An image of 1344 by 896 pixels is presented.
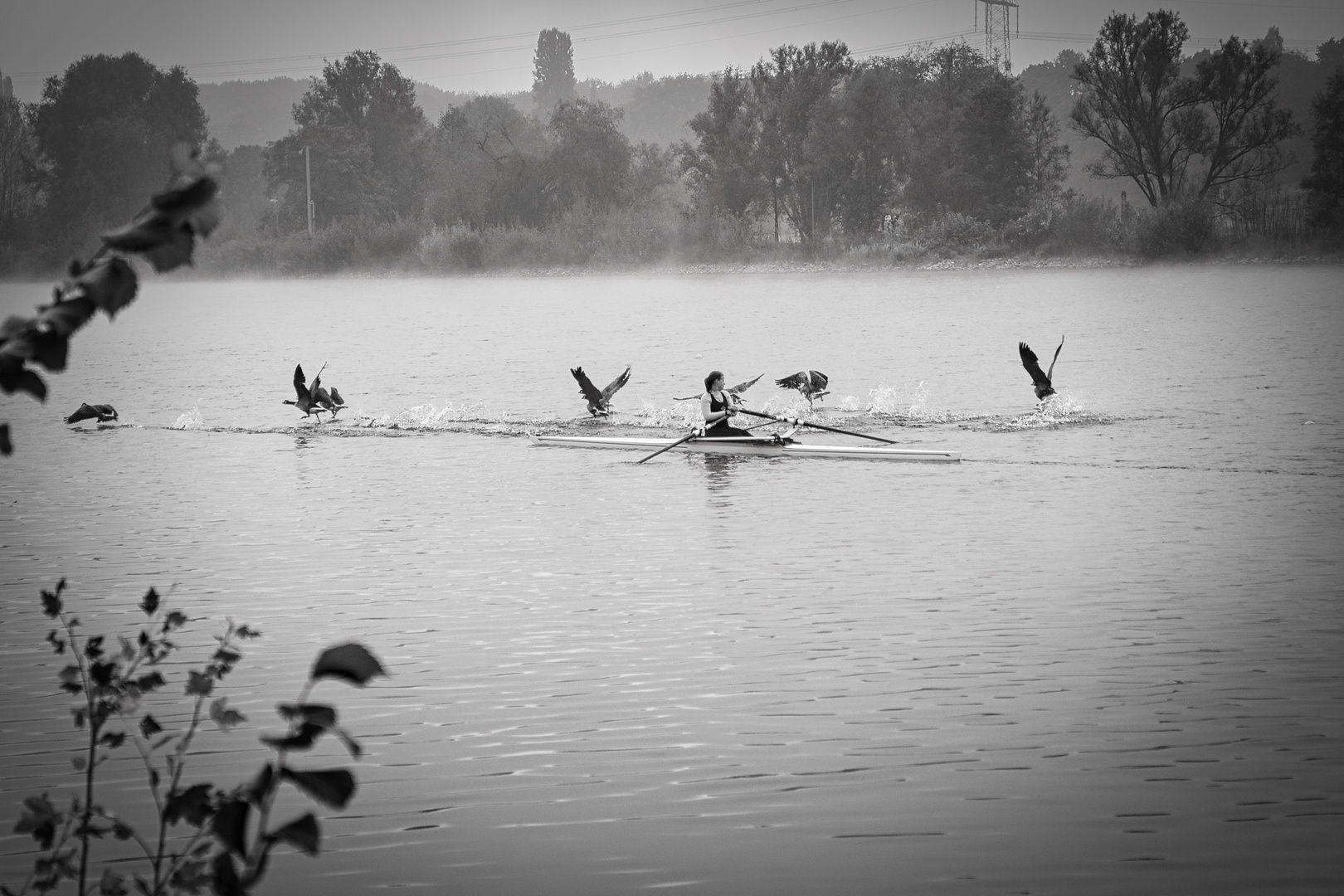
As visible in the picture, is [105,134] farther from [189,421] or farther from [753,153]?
[189,421]

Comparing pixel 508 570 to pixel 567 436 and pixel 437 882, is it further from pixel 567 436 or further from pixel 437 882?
pixel 567 436

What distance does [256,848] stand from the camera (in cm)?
328

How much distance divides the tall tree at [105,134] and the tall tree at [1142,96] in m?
62.0

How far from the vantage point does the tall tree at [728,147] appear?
89000 millimetres

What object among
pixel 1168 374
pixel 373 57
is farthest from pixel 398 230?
pixel 1168 374

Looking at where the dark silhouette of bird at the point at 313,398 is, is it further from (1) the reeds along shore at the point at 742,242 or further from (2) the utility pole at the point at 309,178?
(2) the utility pole at the point at 309,178

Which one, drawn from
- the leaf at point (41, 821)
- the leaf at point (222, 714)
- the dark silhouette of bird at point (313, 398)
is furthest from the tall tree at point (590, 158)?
the leaf at point (41, 821)

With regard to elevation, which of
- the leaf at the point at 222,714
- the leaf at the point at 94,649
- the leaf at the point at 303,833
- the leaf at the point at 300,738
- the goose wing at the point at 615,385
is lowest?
the goose wing at the point at 615,385

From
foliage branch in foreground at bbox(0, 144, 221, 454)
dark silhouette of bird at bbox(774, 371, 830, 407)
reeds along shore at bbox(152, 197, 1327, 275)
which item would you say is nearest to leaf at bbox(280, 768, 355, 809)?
foliage branch in foreground at bbox(0, 144, 221, 454)

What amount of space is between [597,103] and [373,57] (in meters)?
31.2

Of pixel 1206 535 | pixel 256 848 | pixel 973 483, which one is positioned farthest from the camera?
pixel 973 483

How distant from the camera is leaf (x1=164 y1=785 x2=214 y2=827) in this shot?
12.6ft

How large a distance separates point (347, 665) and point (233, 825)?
1.66 ft

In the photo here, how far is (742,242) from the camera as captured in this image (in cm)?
9331
